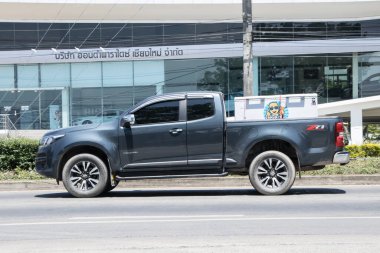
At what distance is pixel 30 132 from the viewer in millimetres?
34750

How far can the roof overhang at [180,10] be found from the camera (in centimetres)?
3538

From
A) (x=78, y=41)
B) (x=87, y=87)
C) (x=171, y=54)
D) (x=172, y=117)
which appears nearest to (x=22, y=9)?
(x=78, y=41)

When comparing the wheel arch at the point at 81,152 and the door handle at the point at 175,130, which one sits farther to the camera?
the wheel arch at the point at 81,152

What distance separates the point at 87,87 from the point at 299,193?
2554cm

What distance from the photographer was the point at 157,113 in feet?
37.5

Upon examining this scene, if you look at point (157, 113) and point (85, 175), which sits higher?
point (157, 113)

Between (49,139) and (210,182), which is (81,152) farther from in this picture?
(210,182)

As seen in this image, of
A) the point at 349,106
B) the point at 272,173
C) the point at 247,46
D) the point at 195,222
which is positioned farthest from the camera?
the point at 349,106

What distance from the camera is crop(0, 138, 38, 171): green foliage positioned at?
15.8 m

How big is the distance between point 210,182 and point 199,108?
3.07m

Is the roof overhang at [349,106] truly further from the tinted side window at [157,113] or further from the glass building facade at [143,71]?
the tinted side window at [157,113]

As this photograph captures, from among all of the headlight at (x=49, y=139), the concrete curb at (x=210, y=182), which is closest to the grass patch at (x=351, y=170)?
the concrete curb at (x=210, y=182)

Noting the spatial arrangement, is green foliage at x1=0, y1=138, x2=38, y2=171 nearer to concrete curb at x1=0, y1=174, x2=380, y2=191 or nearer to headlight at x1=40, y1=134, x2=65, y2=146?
concrete curb at x1=0, y1=174, x2=380, y2=191

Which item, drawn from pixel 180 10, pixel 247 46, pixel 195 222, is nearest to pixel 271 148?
pixel 195 222
